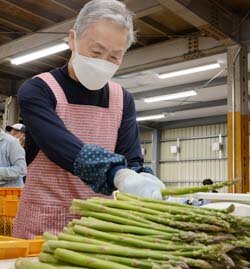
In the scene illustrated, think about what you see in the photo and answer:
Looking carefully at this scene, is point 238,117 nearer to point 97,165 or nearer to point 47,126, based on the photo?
point 47,126

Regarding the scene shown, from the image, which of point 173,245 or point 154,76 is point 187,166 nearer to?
point 154,76

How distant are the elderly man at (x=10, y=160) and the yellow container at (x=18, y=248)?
3.35m

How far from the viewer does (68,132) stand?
59.5 inches

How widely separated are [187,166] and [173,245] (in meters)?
15.0

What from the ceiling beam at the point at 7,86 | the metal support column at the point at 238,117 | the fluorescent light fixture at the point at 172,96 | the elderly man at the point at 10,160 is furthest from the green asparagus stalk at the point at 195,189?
the ceiling beam at the point at 7,86

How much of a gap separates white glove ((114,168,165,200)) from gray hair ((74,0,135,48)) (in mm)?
703

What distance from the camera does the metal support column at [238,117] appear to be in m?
7.20

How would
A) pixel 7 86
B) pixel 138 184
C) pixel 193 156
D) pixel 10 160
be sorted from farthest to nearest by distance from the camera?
pixel 193 156, pixel 7 86, pixel 10 160, pixel 138 184

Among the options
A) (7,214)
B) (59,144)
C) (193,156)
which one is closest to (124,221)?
(59,144)

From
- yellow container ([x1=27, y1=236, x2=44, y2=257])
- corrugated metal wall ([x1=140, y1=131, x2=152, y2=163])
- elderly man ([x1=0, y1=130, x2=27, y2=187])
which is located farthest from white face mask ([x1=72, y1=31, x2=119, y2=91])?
corrugated metal wall ([x1=140, y1=131, x2=152, y2=163])

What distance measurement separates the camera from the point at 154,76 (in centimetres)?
1059

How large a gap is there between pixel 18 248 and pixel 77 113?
0.78 metres

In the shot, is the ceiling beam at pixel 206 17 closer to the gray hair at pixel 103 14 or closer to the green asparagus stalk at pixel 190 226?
the gray hair at pixel 103 14

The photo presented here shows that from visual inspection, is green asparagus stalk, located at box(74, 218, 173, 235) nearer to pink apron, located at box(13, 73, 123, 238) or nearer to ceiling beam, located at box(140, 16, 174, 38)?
pink apron, located at box(13, 73, 123, 238)
